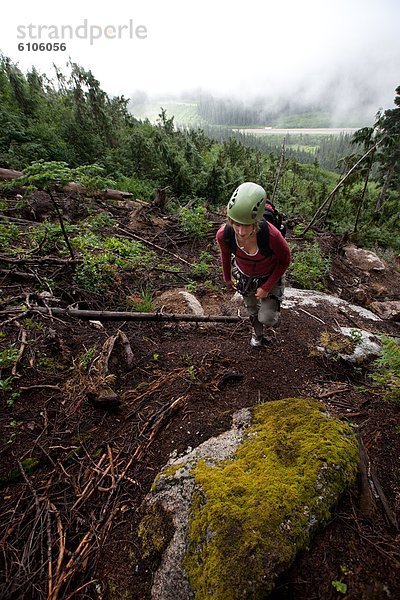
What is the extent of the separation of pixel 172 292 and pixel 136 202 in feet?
22.0

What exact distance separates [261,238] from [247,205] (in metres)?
0.42

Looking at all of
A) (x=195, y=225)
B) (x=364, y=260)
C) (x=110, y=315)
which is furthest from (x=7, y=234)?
(x=364, y=260)

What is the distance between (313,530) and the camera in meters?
1.58

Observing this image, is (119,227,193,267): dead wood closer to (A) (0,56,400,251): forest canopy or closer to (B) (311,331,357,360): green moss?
(B) (311,331,357,360): green moss

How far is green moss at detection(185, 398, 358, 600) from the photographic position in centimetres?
145

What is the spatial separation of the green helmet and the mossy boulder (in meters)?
1.75

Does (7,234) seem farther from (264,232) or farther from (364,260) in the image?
(364,260)

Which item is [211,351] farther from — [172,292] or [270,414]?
[172,292]

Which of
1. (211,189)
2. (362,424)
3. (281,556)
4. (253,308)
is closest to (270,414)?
(362,424)

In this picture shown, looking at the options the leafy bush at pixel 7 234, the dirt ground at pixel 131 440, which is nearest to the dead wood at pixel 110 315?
the dirt ground at pixel 131 440

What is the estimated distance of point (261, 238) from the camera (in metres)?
2.78

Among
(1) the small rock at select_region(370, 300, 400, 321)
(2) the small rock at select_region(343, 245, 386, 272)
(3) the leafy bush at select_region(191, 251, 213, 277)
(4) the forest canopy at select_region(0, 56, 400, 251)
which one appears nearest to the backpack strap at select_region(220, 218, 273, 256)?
(3) the leafy bush at select_region(191, 251, 213, 277)

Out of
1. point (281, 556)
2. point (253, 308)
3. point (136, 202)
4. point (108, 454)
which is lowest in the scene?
point (108, 454)

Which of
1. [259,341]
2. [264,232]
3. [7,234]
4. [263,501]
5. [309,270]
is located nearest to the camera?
[263,501]
